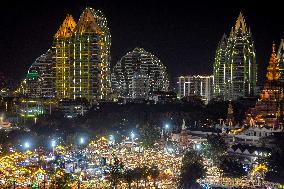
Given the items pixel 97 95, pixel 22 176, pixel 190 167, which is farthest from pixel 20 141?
pixel 97 95

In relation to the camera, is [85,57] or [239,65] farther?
[239,65]

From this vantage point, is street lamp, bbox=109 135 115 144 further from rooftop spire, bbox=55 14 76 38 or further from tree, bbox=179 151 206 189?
rooftop spire, bbox=55 14 76 38

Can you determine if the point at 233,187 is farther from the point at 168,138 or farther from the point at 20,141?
the point at 20,141

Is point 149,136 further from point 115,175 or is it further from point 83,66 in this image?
point 83,66

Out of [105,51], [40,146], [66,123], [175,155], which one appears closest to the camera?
[175,155]

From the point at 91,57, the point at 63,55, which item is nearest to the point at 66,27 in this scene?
the point at 63,55

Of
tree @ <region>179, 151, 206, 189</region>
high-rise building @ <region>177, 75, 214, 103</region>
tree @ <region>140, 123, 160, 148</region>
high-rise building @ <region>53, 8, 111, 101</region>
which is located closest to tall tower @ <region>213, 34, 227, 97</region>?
high-rise building @ <region>177, 75, 214, 103</region>

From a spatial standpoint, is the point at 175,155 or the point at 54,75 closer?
the point at 175,155
